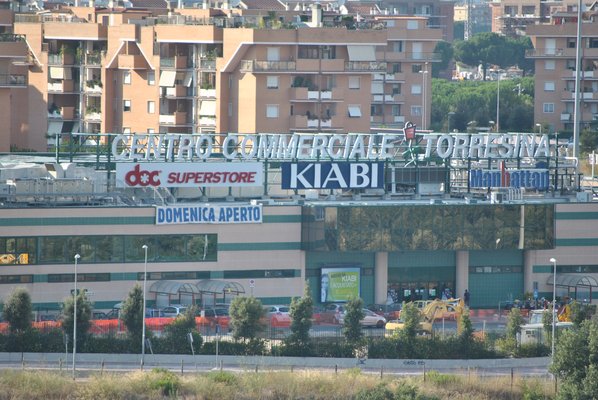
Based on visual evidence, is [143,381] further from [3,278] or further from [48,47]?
[48,47]

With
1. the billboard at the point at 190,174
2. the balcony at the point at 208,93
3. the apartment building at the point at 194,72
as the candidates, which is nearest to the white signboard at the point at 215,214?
the billboard at the point at 190,174

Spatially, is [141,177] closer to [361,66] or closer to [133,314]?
[133,314]

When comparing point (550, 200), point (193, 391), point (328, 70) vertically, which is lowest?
point (193, 391)

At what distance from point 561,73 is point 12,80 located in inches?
1719

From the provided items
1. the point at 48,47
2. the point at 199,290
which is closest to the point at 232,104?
the point at 48,47

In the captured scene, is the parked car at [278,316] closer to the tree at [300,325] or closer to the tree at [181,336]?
the tree at [300,325]

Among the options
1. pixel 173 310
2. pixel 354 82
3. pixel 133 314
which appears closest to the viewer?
pixel 133 314

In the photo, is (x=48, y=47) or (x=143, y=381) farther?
(x=48, y=47)

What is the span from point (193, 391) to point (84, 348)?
6.02 m

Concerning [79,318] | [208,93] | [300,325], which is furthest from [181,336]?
[208,93]

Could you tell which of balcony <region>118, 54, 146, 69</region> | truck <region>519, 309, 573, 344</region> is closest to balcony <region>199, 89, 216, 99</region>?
balcony <region>118, 54, 146, 69</region>

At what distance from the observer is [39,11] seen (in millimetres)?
116750

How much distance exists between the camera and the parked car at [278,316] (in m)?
68.0

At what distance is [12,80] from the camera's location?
9412 cm
